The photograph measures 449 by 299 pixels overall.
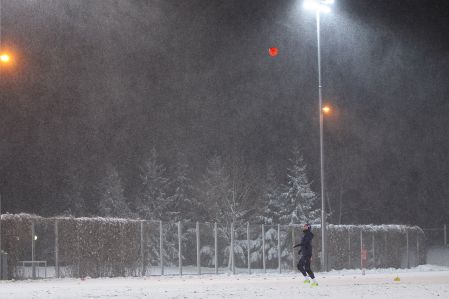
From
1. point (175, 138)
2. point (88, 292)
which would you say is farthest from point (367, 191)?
point (88, 292)

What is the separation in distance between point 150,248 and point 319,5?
13.1 meters

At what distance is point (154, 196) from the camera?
6241cm

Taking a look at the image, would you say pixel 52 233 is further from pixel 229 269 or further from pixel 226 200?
pixel 226 200

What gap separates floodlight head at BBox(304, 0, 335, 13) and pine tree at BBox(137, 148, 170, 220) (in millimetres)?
29651

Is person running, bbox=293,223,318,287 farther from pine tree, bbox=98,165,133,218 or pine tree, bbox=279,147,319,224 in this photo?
pine tree, bbox=98,165,133,218

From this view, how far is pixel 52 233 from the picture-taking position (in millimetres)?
28406

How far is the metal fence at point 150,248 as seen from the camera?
89.8 ft

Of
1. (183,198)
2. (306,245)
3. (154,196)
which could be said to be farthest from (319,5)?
(154,196)

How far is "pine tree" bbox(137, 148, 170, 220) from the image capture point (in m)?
61.7

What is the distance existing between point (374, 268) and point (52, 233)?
60.5ft

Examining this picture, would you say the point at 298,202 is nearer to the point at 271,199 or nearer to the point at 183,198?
the point at 271,199

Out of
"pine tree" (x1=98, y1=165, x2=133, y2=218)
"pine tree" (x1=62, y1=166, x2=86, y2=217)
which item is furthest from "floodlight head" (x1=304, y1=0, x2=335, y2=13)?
"pine tree" (x1=62, y1=166, x2=86, y2=217)

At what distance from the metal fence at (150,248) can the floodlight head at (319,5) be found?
9.95m

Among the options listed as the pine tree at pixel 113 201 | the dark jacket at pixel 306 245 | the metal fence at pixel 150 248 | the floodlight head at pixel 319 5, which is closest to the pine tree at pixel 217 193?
the pine tree at pixel 113 201
